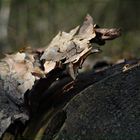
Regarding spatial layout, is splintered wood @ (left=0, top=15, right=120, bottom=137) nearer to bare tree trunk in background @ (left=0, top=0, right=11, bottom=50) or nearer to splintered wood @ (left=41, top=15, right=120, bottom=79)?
splintered wood @ (left=41, top=15, right=120, bottom=79)

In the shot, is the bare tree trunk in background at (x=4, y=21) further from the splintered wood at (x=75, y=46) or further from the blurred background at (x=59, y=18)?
the splintered wood at (x=75, y=46)

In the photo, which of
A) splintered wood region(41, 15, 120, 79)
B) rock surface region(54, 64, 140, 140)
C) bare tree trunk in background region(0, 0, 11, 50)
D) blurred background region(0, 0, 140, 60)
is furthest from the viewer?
blurred background region(0, 0, 140, 60)

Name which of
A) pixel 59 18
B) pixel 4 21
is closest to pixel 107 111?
pixel 4 21

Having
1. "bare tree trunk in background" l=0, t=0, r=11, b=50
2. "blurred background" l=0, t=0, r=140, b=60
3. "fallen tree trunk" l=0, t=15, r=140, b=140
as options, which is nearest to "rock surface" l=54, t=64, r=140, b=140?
"fallen tree trunk" l=0, t=15, r=140, b=140

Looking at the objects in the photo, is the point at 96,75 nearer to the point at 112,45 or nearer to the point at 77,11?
the point at 112,45

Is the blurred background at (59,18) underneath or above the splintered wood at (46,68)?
above

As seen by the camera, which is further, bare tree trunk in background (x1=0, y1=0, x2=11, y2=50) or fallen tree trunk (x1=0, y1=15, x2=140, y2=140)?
bare tree trunk in background (x1=0, y1=0, x2=11, y2=50)

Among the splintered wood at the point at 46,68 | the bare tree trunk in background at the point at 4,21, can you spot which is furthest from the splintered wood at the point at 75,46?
the bare tree trunk in background at the point at 4,21
